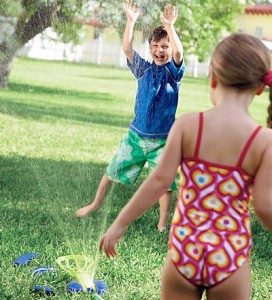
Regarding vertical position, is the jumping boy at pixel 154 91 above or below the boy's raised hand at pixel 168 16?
below

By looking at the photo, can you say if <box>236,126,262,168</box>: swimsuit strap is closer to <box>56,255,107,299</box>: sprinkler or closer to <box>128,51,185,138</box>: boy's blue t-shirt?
<box>56,255,107,299</box>: sprinkler

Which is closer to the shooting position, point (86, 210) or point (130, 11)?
point (130, 11)

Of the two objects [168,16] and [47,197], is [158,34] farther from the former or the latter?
[47,197]

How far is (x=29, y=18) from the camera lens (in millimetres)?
5898

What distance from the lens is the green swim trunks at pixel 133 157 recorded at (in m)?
4.35

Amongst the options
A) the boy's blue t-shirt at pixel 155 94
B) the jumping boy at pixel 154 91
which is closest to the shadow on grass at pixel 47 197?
the jumping boy at pixel 154 91

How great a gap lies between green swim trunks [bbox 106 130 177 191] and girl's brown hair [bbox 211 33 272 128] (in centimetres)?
224

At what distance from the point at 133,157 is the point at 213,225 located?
2365 millimetres

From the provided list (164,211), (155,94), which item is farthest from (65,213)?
(155,94)

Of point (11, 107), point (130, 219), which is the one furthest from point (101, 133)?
point (130, 219)

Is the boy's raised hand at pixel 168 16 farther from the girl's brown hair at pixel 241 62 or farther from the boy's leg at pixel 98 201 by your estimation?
the girl's brown hair at pixel 241 62

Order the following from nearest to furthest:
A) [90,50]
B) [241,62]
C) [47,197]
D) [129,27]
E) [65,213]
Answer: [241,62], [129,27], [65,213], [47,197], [90,50]

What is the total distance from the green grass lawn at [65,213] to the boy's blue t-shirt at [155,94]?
0.58m

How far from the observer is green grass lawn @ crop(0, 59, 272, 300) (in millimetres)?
3299
